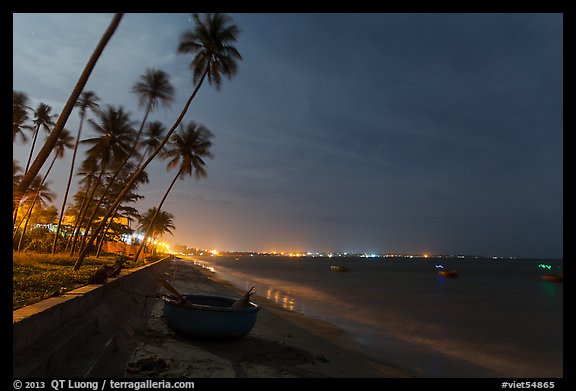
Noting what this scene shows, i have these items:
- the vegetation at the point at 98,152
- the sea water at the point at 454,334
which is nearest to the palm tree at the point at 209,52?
the vegetation at the point at 98,152

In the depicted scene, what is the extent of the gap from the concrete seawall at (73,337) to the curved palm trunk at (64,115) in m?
3.38

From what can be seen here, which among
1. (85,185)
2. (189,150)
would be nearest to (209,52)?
(189,150)

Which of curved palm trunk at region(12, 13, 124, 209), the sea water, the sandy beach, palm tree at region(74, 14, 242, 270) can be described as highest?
palm tree at region(74, 14, 242, 270)

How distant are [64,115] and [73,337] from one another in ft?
22.4

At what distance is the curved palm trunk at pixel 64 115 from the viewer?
9391mm

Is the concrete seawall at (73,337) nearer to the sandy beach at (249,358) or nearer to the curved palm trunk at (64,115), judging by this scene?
the sandy beach at (249,358)

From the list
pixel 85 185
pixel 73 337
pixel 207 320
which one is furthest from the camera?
pixel 85 185

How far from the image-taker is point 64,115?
10320mm

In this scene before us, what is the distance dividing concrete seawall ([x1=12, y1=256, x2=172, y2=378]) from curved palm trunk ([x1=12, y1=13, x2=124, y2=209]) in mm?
3381

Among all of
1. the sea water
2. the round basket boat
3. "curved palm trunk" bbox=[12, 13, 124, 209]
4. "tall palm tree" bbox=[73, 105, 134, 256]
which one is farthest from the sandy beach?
"tall palm tree" bbox=[73, 105, 134, 256]

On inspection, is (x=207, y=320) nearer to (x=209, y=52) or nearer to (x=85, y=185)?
(x=209, y=52)

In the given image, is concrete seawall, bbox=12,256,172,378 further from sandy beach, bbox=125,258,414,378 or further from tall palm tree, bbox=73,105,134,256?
tall palm tree, bbox=73,105,134,256

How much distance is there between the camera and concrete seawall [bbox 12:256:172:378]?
5.35m
